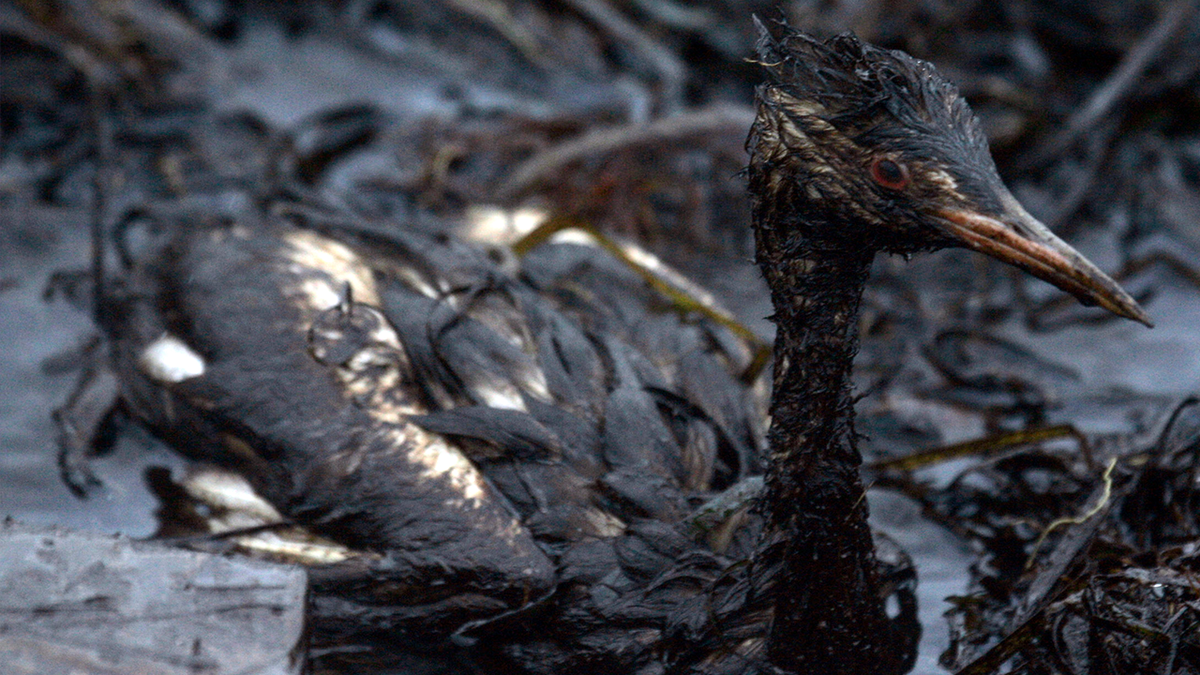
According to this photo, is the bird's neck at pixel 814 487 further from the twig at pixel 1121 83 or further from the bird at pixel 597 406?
the twig at pixel 1121 83

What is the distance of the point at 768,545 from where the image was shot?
336cm

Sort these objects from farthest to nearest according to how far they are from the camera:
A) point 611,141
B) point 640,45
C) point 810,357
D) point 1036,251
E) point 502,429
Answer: point 640,45 < point 611,141 < point 502,429 < point 810,357 < point 1036,251

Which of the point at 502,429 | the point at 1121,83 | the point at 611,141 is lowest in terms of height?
the point at 502,429

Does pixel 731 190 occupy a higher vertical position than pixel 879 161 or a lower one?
higher

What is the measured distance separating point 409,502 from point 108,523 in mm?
1068

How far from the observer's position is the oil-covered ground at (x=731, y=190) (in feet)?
13.3

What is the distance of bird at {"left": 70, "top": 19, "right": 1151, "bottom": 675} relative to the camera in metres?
3.06

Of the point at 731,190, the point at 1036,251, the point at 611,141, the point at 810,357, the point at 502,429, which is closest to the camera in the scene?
the point at 1036,251

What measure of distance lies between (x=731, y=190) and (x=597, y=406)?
2.44m

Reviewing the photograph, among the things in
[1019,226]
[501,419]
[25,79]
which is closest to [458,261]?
[501,419]

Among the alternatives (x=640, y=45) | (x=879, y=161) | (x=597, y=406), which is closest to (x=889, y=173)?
(x=879, y=161)

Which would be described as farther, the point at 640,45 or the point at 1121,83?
the point at 640,45

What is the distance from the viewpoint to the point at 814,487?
130 inches

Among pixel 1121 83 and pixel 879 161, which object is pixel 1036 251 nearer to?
pixel 879 161
